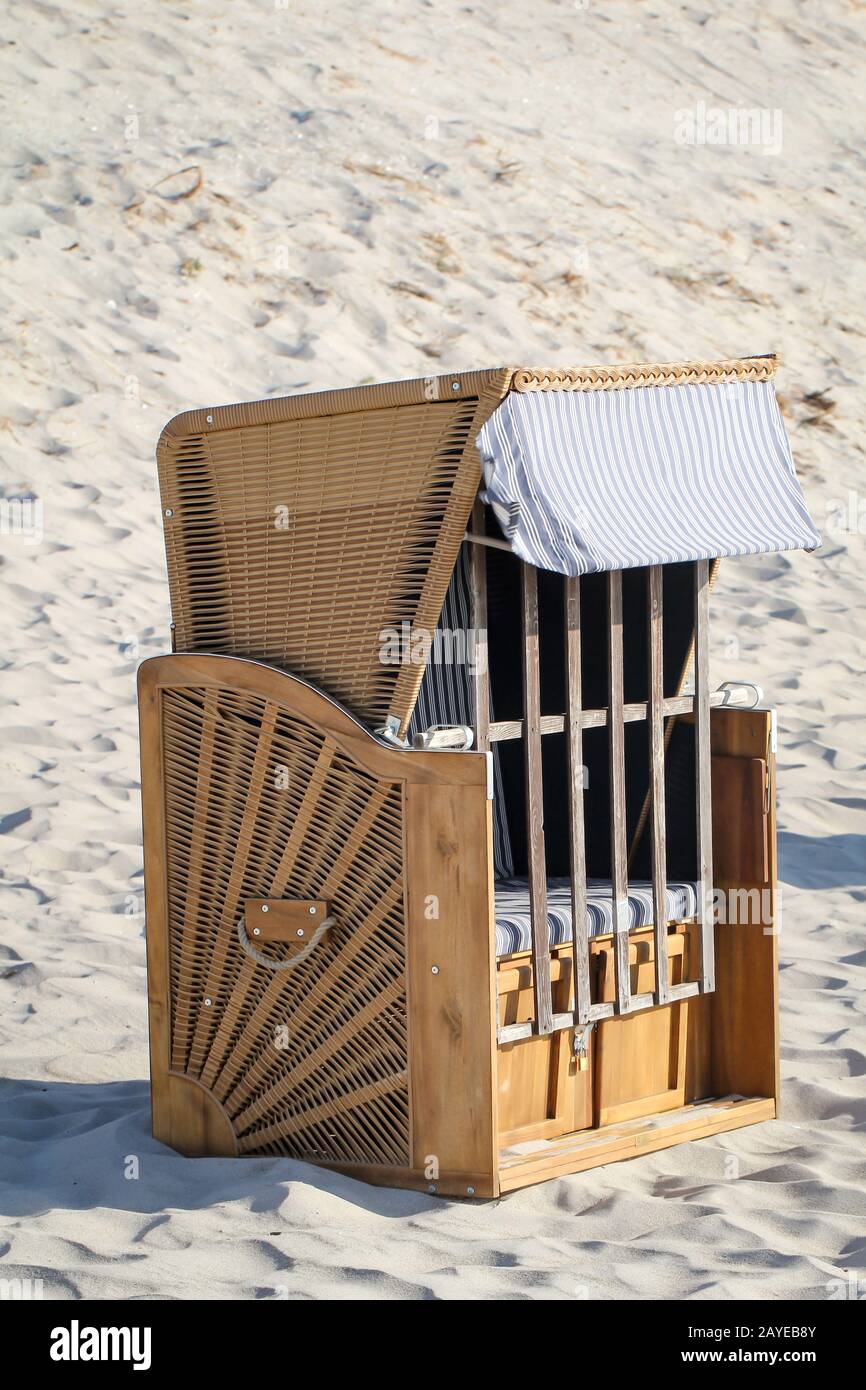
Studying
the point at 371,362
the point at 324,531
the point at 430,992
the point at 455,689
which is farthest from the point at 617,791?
the point at 371,362

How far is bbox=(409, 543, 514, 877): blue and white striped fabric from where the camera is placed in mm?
4844

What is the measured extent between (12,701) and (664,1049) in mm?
4698

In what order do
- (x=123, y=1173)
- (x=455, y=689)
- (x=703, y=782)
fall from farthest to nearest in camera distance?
1. (x=455, y=689)
2. (x=703, y=782)
3. (x=123, y=1173)

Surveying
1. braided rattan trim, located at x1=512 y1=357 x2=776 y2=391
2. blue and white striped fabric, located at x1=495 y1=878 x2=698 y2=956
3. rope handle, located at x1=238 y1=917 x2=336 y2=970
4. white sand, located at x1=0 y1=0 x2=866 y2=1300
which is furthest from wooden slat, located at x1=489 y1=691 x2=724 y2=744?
white sand, located at x1=0 y1=0 x2=866 y2=1300

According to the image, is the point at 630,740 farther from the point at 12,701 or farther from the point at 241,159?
the point at 241,159

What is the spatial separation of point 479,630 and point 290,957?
3.21 ft

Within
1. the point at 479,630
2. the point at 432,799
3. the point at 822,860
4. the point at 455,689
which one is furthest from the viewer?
the point at 822,860

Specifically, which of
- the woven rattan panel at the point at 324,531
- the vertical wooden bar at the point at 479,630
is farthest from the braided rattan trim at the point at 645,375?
the vertical wooden bar at the point at 479,630

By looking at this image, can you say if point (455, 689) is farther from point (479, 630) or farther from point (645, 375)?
point (645, 375)

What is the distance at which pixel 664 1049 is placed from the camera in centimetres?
470

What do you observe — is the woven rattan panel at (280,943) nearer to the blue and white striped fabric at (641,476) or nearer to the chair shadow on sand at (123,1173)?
the chair shadow on sand at (123,1173)

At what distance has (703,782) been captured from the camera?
4605mm
